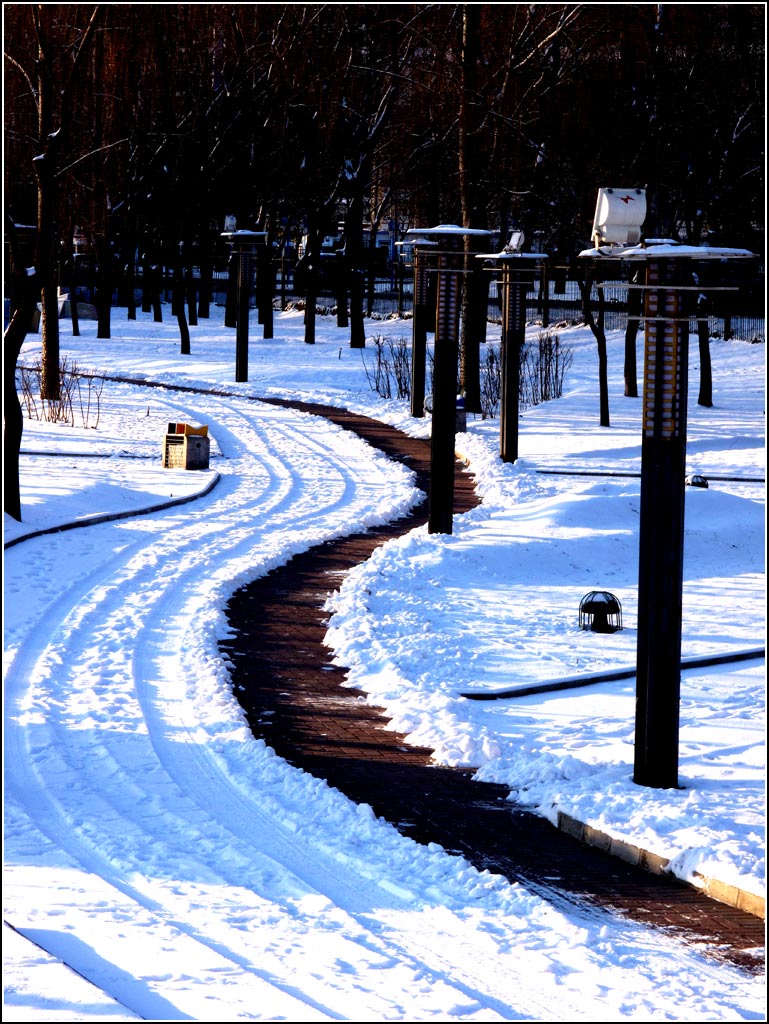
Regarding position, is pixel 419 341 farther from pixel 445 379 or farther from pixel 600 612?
pixel 600 612

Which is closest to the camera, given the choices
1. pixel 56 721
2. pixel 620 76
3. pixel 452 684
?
pixel 56 721

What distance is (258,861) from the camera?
21.8 feet

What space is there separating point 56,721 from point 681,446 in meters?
4.54

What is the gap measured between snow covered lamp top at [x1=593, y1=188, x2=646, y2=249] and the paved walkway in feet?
12.3

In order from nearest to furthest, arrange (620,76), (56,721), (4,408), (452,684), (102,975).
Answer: (102,975), (56,721), (452,684), (4,408), (620,76)

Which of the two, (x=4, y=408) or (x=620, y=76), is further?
(x=620, y=76)

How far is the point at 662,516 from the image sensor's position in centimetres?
764

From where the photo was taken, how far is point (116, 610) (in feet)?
37.6

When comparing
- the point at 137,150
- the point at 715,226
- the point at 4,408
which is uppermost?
the point at 137,150

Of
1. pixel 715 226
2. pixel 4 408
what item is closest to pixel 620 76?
pixel 715 226

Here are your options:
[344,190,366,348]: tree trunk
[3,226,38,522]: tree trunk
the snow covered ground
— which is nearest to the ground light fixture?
the snow covered ground

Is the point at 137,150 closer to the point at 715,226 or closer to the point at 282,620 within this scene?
the point at 715,226

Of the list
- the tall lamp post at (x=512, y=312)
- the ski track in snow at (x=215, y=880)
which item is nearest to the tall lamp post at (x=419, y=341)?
the tall lamp post at (x=512, y=312)

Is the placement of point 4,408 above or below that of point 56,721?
above
